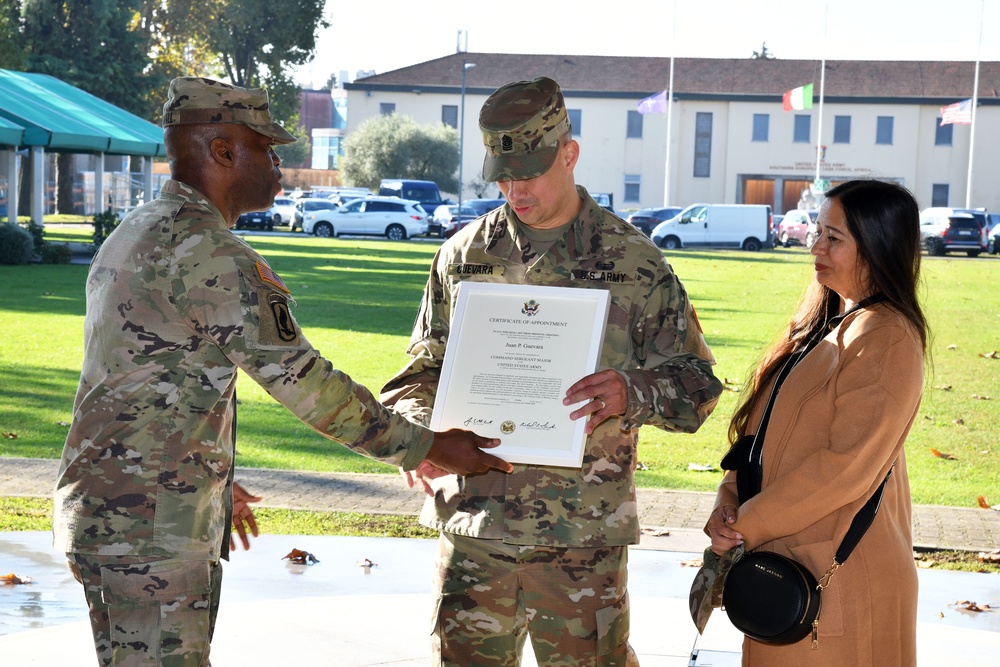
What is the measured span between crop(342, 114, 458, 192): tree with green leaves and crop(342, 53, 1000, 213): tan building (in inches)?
85.1

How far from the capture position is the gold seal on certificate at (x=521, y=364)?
11.1ft

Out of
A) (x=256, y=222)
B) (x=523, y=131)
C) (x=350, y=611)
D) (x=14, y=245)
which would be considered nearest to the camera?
(x=523, y=131)

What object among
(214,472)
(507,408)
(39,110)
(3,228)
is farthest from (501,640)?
(39,110)

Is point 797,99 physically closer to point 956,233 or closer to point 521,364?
point 956,233

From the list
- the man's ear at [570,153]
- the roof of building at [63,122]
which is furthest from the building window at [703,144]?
the man's ear at [570,153]

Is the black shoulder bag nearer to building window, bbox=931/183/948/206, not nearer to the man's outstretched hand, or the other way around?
the man's outstretched hand

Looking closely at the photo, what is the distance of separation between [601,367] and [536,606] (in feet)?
2.34

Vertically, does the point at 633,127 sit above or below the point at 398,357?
above

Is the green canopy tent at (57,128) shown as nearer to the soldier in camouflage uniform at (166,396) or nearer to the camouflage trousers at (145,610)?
the soldier in camouflage uniform at (166,396)

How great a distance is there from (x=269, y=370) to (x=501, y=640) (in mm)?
1063

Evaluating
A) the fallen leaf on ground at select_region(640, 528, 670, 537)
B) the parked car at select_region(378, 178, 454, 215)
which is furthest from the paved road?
the parked car at select_region(378, 178, 454, 215)

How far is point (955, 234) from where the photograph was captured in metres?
44.2

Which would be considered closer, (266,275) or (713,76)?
(266,275)

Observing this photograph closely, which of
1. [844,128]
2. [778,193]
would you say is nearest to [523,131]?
[778,193]
